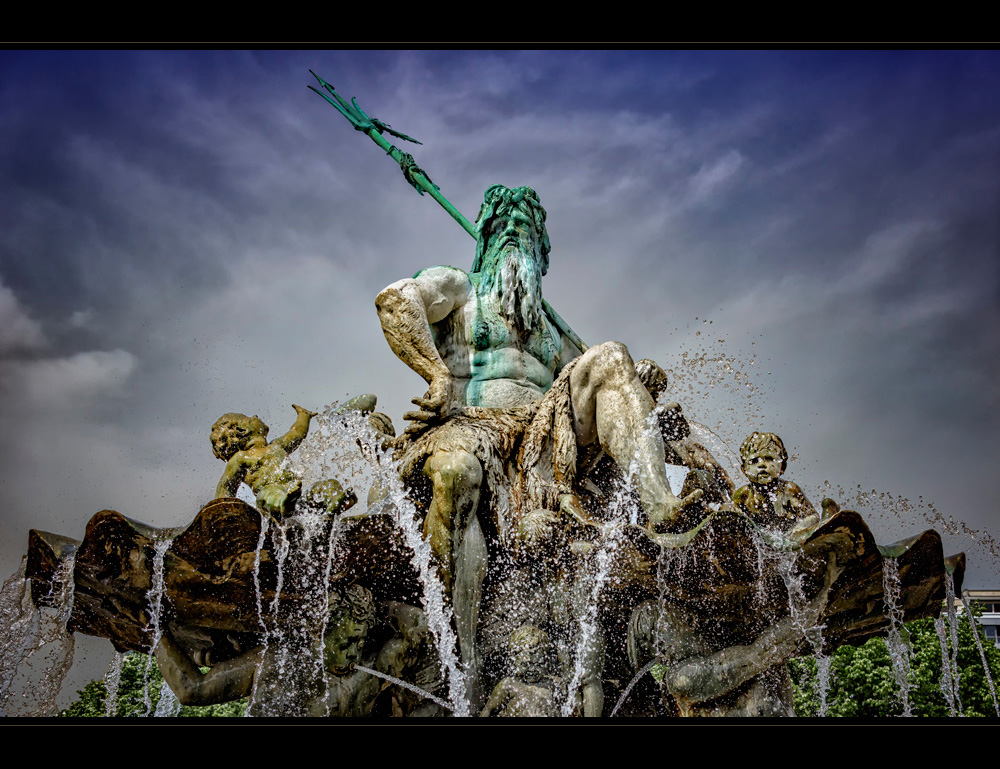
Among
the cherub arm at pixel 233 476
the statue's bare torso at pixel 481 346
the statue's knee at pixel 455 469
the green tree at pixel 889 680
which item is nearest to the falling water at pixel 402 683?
the statue's knee at pixel 455 469

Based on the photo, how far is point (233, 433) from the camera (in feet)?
16.1

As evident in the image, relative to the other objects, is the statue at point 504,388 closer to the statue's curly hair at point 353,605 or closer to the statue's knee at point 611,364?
the statue's knee at point 611,364

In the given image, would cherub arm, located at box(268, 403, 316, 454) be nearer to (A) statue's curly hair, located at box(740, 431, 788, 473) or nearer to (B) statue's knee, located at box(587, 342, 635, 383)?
(B) statue's knee, located at box(587, 342, 635, 383)

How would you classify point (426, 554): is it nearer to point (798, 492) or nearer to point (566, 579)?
point (566, 579)

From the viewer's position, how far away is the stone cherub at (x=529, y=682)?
13.0 feet

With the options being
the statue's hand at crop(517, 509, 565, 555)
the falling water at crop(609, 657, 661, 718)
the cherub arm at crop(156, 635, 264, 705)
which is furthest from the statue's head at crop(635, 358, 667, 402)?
the cherub arm at crop(156, 635, 264, 705)

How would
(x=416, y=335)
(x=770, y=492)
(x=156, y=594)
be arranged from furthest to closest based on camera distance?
(x=416, y=335) < (x=770, y=492) < (x=156, y=594)

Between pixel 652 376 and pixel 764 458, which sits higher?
pixel 652 376

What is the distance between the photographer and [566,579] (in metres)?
4.26

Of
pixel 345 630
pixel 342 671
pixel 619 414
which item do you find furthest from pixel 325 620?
pixel 619 414

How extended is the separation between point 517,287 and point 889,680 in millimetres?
15983

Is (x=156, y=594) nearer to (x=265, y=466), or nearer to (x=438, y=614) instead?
(x=265, y=466)

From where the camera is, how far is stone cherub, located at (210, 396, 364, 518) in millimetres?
4191

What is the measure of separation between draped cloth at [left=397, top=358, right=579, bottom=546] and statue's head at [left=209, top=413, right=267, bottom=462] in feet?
3.04
